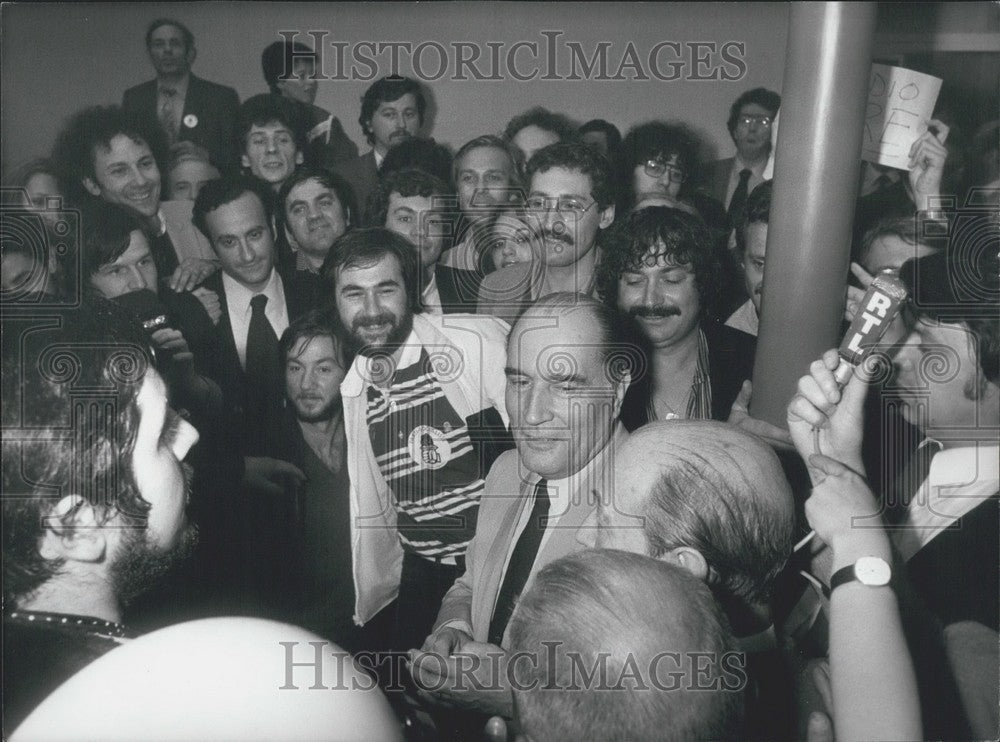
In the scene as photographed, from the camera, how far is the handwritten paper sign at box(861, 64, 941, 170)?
1.92 m

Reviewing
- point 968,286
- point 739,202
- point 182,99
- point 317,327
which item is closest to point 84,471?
point 317,327

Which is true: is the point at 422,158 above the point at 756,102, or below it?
below

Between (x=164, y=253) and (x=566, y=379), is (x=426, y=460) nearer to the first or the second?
(x=566, y=379)

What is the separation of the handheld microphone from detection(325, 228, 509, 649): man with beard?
721 millimetres

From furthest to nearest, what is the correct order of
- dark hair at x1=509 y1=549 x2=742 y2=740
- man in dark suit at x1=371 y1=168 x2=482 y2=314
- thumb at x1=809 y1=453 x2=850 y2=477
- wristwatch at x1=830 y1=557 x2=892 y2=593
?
man in dark suit at x1=371 y1=168 x2=482 y2=314 → thumb at x1=809 y1=453 x2=850 y2=477 → wristwatch at x1=830 y1=557 x2=892 y2=593 → dark hair at x1=509 y1=549 x2=742 y2=740

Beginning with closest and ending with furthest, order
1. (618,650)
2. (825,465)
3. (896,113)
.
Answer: (618,650)
(825,465)
(896,113)

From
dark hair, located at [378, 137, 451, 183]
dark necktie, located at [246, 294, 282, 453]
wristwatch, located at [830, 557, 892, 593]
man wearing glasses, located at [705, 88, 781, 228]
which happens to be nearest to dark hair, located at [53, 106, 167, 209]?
dark necktie, located at [246, 294, 282, 453]

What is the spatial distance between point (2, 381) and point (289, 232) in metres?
0.71

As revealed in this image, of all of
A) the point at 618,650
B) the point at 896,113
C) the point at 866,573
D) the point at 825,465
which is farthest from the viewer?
the point at 896,113

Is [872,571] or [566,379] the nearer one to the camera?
[872,571]

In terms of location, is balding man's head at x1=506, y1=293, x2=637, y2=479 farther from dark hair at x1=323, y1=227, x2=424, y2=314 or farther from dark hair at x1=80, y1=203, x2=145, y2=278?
dark hair at x1=80, y1=203, x2=145, y2=278

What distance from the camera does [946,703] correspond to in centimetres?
195

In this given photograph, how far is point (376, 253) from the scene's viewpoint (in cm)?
194

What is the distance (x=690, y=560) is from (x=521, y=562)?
38cm
